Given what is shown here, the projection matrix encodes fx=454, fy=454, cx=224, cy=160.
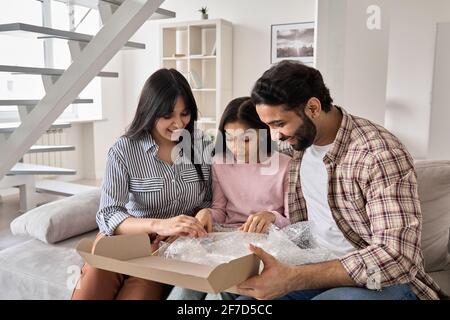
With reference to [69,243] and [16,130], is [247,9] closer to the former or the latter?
[16,130]

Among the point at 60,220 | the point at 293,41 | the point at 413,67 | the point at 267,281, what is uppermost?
the point at 293,41

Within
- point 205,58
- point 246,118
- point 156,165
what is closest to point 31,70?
point 156,165

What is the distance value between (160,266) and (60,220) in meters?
1.00

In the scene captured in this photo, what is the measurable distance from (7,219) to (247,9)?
10.0ft

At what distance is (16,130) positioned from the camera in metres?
2.52

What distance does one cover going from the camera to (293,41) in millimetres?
4527

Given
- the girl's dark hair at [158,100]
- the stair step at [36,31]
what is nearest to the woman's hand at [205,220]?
the girl's dark hair at [158,100]

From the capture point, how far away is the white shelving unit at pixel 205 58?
4.64m

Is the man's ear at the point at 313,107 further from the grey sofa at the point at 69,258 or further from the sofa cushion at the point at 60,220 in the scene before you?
the sofa cushion at the point at 60,220

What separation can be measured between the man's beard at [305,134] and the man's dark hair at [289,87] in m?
0.04

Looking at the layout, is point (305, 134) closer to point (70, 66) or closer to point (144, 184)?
point (144, 184)

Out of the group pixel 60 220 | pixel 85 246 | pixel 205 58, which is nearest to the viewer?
pixel 85 246

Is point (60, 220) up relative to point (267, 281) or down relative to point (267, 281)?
down
